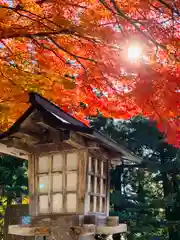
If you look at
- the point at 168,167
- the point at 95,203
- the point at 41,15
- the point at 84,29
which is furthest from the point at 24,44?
the point at 168,167

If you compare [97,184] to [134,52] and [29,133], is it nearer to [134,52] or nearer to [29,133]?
[29,133]

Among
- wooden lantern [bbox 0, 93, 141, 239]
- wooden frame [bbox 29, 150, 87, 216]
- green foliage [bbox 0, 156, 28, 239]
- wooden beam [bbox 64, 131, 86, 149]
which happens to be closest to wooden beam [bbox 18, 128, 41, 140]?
wooden lantern [bbox 0, 93, 141, 239]

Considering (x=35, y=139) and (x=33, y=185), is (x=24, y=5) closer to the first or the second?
(x=35, y=139)

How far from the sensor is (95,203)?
461cm

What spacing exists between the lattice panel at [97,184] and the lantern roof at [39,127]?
0.89ft

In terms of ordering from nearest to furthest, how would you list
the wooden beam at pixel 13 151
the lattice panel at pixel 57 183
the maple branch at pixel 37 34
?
the lattice panel at pixel 57 183 < the maple branch at pixel 37 34 < the wooden beam at pixel 13 151

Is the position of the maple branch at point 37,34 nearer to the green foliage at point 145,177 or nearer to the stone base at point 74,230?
the stone base at point 74,230

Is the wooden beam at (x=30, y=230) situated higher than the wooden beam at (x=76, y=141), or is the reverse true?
the wooden beam at (x=76, y=141)

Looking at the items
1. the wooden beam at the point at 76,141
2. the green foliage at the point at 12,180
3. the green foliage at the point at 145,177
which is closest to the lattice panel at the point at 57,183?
the wooden beam at the point at 76,141

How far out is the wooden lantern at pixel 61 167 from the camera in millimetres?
4285

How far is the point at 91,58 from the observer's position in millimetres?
5277

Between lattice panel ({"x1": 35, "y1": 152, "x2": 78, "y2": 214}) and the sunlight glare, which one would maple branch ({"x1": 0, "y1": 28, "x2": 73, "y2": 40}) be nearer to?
the sunlight glare

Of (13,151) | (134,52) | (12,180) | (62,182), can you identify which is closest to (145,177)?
(12,180)

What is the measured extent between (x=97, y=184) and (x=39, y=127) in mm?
1069
